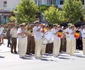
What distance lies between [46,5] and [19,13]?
27.8 feet

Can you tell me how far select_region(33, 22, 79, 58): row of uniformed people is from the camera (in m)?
16.8

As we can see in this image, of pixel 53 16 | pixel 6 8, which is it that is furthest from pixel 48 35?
pixel 6 8

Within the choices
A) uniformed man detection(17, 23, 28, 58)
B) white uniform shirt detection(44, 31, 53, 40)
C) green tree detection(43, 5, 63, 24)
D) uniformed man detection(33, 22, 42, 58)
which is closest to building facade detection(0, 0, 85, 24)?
green tree detection(43, 5, 63, 24)

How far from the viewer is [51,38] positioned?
62.3 feet

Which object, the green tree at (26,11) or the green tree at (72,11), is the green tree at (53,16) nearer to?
the green tree at (72,11)

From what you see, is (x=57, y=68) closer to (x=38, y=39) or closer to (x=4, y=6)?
(x=38, y=39)

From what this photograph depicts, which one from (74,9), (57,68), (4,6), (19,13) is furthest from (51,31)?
(4,6)

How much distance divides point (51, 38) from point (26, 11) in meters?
31.3

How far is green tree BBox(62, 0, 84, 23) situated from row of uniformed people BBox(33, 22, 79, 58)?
26068 millimetres

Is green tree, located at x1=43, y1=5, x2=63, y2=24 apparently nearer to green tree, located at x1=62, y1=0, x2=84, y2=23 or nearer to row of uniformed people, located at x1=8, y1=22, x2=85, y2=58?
green tree, located at x1=62, y1=0, x2=84, y2=23

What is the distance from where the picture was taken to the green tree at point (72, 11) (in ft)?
151

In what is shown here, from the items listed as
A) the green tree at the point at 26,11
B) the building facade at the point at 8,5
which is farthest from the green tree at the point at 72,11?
the building facade at the point at 8,5

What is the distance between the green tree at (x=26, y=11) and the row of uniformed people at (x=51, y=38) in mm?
29643

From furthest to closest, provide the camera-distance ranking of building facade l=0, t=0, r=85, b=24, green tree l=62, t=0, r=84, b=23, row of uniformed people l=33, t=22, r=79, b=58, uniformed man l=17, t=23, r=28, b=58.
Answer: building facade l=0, t=0, r=85, b=24, green tree l=62, t=0, r=84, b=23, uniformed man l=17, t=23, r=28, b=58, row of uniformed people l=33, t=22, r=79, b=58
